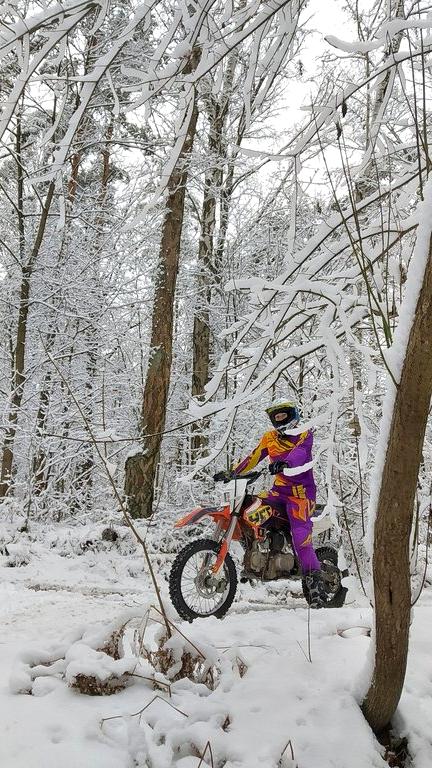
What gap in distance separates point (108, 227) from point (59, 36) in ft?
28.7

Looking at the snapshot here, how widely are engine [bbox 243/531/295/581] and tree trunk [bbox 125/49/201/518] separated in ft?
10.9

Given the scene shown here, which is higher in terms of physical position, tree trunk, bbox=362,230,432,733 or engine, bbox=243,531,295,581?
tree trunk, bbox=362,230,432,733

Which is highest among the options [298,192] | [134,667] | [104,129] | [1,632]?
[104,129]

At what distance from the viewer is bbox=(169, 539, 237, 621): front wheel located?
15.4ft

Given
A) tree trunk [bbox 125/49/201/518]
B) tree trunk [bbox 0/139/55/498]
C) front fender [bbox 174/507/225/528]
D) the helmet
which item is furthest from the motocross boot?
tree trunk [bbox 0/139/55/498]

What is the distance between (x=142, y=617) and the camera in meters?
2.76

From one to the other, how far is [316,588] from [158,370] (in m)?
4.35

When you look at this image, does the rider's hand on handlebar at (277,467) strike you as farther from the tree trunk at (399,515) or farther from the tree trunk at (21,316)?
Answer: the tree trunk at (21,316)

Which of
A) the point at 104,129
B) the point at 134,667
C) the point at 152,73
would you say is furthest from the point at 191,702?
the point at 104,129

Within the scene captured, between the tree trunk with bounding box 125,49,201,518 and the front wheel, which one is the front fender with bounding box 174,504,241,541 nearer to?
the front wheel

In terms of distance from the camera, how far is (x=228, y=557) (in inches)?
191

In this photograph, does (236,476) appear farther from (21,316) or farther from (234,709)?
(21,316)

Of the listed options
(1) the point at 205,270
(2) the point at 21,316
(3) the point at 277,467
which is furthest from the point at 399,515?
(1) the point at 205,270

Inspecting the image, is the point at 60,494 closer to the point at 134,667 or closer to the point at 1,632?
the point at 1,632
